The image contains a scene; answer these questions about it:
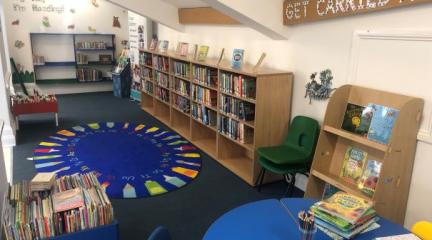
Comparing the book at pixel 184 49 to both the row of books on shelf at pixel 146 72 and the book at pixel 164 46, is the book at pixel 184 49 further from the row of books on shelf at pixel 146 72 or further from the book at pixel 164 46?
the row of books on shelf at pixel 146 72

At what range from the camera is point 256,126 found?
3729mm

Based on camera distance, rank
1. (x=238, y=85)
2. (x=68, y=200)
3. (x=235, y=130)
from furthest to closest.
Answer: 1. (x=235, y=130)
2. (x=238, y=85)
3. (x=68, y=200)

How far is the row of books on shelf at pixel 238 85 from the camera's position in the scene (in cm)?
386

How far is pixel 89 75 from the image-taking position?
8.69m

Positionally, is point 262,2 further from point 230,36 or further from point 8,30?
point 8,30

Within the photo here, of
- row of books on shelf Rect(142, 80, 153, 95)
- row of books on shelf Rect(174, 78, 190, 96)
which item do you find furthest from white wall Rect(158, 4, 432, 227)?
row of books on shelf Rect(142, 80, 153, 95)

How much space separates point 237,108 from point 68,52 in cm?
609

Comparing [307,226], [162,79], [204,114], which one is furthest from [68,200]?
[162,79]

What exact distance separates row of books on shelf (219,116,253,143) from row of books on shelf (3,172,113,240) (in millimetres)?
1975

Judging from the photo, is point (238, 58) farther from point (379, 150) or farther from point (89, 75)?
point (89, 75)

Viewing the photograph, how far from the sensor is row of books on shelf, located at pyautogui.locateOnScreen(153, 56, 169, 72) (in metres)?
5.93

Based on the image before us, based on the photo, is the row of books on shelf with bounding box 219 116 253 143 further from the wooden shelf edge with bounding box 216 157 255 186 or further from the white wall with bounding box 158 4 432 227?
the white wall with bounding box 158 4 432 227

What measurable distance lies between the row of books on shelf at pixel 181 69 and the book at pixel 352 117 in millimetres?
2791

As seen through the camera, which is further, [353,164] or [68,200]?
[353,164]
